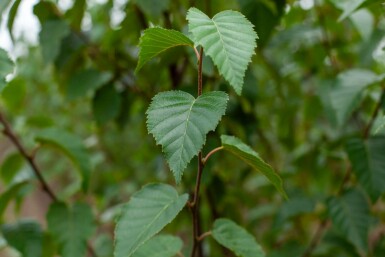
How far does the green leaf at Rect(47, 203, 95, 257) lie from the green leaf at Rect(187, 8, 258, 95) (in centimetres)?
55

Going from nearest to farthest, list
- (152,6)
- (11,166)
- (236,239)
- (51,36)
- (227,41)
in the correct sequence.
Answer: (227,41) → (236,239) → (152,6) → (51,36) → (11,166)

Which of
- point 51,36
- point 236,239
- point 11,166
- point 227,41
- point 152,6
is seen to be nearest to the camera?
point 227,41

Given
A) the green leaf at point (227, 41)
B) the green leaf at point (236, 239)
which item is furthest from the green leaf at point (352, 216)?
the green leaf at point (227, 41)

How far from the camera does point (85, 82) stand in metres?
1.04

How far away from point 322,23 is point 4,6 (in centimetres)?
70

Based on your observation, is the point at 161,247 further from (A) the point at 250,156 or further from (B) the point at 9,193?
(B) the point at 9,193

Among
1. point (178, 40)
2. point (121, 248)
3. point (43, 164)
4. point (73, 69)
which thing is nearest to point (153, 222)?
point (121, 248)

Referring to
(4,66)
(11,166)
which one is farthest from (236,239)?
(11,166)

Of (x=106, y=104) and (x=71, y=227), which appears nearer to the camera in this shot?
(x=71, y=227)

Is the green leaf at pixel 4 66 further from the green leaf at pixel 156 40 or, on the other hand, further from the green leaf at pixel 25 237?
the green leaf at pixel 25 237

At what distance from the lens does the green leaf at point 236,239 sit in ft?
2.11

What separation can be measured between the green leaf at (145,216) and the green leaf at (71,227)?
0.33 meters

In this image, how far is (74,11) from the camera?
947 mm

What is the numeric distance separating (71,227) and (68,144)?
0.16 metres
